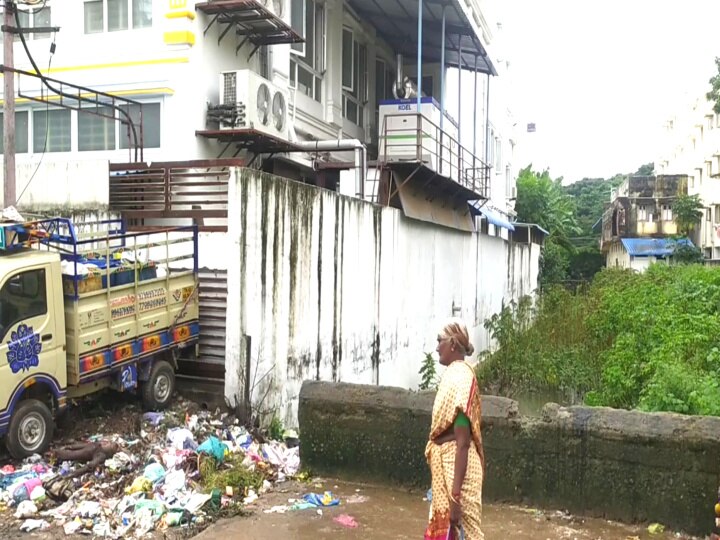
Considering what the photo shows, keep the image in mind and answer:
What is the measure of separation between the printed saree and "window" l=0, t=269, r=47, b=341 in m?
4.51

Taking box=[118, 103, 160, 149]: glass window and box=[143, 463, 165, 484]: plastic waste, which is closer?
box=[143, 463, 165, 484]: plastic waste

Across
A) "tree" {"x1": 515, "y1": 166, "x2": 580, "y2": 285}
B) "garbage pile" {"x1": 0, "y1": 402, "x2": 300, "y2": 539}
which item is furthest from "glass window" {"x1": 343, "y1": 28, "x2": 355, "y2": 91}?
"tree" {"x1": 515, "y1": 166, "x2": 580, "y2": 285}

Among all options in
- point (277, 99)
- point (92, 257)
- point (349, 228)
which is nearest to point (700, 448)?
point (349, 228)

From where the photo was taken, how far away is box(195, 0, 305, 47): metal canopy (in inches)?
446

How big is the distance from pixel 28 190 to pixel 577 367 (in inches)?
449

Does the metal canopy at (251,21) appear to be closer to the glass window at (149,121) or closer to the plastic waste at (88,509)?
the glass window at (149,121)

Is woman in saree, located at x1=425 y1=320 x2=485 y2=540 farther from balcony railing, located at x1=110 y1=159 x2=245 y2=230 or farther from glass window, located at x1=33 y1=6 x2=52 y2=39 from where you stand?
glass window, located at x1=33 y1=6 x2=52 y2=39

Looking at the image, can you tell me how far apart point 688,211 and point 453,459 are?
48090mm

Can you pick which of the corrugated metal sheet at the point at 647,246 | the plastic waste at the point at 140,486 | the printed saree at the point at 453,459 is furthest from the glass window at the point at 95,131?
the corrugated metal sheet at the point at 647,246

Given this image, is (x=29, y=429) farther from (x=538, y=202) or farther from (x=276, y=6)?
(x=538, y=202)

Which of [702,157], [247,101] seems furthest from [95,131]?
[702,157]

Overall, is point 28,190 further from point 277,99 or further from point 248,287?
point 248,287

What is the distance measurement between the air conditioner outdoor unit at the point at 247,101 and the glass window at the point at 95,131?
7.25 ft

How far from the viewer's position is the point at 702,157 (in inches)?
1938
